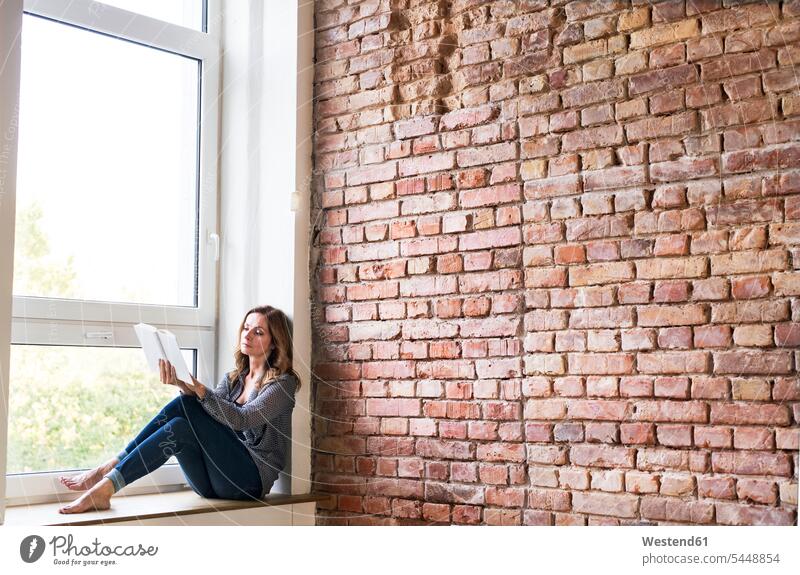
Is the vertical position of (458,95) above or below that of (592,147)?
above

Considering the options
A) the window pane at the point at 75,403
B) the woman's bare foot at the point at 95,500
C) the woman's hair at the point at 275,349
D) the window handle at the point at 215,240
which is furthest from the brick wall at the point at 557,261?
the woman's bare foot at the point at 95,500

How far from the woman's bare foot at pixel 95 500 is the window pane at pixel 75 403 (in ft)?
0.92

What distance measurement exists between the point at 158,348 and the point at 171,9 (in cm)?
→ 125

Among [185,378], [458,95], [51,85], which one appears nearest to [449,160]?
[458,95]

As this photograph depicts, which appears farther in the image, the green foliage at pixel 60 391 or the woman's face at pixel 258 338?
the woman's face at pixel 258 338

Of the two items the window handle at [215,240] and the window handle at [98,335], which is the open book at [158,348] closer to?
the window handle at [98,335]

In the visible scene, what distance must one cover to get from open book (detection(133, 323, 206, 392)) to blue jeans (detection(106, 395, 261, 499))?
14cm

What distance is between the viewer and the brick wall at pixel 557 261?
2.34 meters

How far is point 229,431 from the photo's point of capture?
119 inches

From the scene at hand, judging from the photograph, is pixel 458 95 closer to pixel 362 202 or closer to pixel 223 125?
pixel 362 202

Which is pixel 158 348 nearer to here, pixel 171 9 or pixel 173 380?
pixel 173 380

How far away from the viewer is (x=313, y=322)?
10.7 ft

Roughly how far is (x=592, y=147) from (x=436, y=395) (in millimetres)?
899

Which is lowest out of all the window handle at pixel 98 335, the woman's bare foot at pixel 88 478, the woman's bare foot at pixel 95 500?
the woman's bare foot at pixel 95 500
